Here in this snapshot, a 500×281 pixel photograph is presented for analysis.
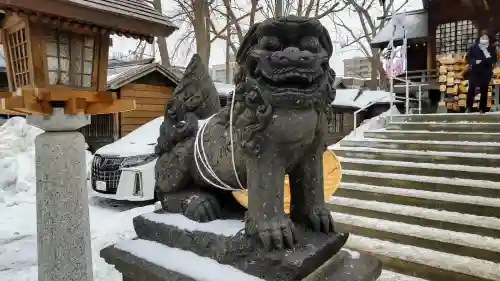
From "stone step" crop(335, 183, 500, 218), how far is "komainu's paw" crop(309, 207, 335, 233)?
8.46ft

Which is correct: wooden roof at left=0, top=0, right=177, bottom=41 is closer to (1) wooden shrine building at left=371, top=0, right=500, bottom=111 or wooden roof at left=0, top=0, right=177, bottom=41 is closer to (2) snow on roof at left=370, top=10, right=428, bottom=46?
(1) wooden shrine building at left=371, top=0, right=500, bottom=111

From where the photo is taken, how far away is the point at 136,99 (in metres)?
8.53

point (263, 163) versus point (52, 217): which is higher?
point (263, 163)

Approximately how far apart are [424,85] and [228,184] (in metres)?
9.34

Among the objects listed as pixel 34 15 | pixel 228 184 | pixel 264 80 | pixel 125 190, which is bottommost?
pixel 125 190

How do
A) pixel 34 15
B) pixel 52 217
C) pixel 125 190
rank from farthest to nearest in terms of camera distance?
pixel 125 190 → pixel 52 217 → pixel 34 15

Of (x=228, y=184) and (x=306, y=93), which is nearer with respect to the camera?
(x=306, y=93)

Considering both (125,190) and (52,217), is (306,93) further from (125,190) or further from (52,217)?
(125,190)

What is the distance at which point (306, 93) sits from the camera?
1.22 m

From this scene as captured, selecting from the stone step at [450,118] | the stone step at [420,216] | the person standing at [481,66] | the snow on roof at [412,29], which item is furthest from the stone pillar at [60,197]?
the snow on roof at [412,29]

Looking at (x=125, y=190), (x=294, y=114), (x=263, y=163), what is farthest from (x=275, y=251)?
(x=125, y=190)

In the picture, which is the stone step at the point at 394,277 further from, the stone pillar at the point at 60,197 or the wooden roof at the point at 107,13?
the wooden roof at the point at 107,13

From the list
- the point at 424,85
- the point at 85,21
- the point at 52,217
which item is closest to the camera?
the point at 85,21

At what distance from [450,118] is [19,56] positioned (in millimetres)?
5536
